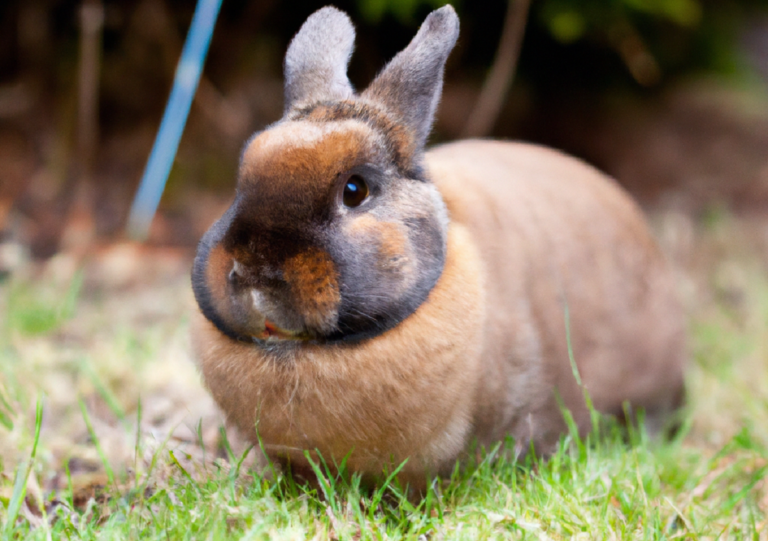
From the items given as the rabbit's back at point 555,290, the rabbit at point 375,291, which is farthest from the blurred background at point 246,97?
the rabbit at point 375,291

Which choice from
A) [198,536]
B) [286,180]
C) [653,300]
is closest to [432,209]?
[286,180]

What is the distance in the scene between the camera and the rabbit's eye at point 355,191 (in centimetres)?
180

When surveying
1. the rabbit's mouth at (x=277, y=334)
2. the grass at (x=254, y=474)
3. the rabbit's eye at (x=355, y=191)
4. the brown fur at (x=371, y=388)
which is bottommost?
the grass at (x=254, y=474)

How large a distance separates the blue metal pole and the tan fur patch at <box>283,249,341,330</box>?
11.0 feet

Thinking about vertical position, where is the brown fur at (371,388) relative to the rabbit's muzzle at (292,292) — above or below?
below

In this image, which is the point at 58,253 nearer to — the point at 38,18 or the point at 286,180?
the point at 38,18

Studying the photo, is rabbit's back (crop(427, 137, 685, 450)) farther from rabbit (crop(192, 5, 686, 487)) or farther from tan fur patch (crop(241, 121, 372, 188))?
tan fur patch (crop(241, 121, 372, 188))

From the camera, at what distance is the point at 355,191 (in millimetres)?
1826

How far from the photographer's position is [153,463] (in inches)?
79.2

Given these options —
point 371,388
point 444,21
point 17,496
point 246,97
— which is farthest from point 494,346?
point 246,97

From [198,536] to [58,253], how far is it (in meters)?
3.61

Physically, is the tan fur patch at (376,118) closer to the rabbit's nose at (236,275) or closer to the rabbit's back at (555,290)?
the rabbit's back at (555,290)

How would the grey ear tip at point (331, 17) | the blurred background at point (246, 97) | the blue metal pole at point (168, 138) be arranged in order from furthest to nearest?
the blurred background at point (246, 97) → the blue metal pole at point (168, 138) → the grey ear tip at point (331, 17)

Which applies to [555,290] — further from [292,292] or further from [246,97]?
[246,97]
